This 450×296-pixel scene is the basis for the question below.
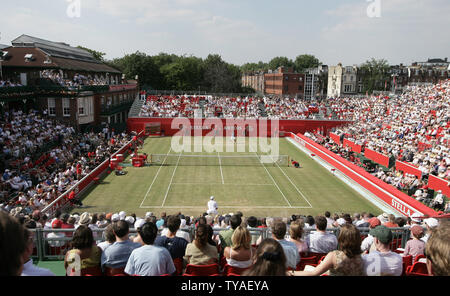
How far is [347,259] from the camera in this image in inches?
177

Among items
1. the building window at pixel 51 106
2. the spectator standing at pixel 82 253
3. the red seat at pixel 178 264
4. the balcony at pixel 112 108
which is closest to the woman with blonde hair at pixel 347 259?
the red seat at pixel 178 264

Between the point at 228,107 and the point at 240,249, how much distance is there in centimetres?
4983

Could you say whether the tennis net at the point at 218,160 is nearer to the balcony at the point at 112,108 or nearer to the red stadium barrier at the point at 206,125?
the red stadium barrier at the point at 206,125

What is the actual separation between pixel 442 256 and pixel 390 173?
24902 mm

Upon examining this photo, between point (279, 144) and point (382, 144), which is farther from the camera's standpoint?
point (279, 144)

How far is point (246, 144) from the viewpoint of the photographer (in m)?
42.2

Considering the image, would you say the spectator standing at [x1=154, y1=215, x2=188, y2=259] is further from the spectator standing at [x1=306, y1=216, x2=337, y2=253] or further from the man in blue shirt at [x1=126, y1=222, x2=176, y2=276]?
the spectator standing at [x1=306, y1=216, x2=337, y2=253]

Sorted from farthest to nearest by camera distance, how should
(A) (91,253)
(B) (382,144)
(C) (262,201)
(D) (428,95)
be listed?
(D) (428,95), (B) (382,144), (C) (262,201), (A) (91,253)

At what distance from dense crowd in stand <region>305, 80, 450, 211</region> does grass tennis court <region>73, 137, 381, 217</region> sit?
3209mm

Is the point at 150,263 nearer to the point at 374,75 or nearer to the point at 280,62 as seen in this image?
the point at 374,75

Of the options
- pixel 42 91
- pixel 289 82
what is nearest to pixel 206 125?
pixel 42 91

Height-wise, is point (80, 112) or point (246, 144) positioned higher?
point (80, 112)

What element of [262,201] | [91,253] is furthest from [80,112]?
→ [91,253]
